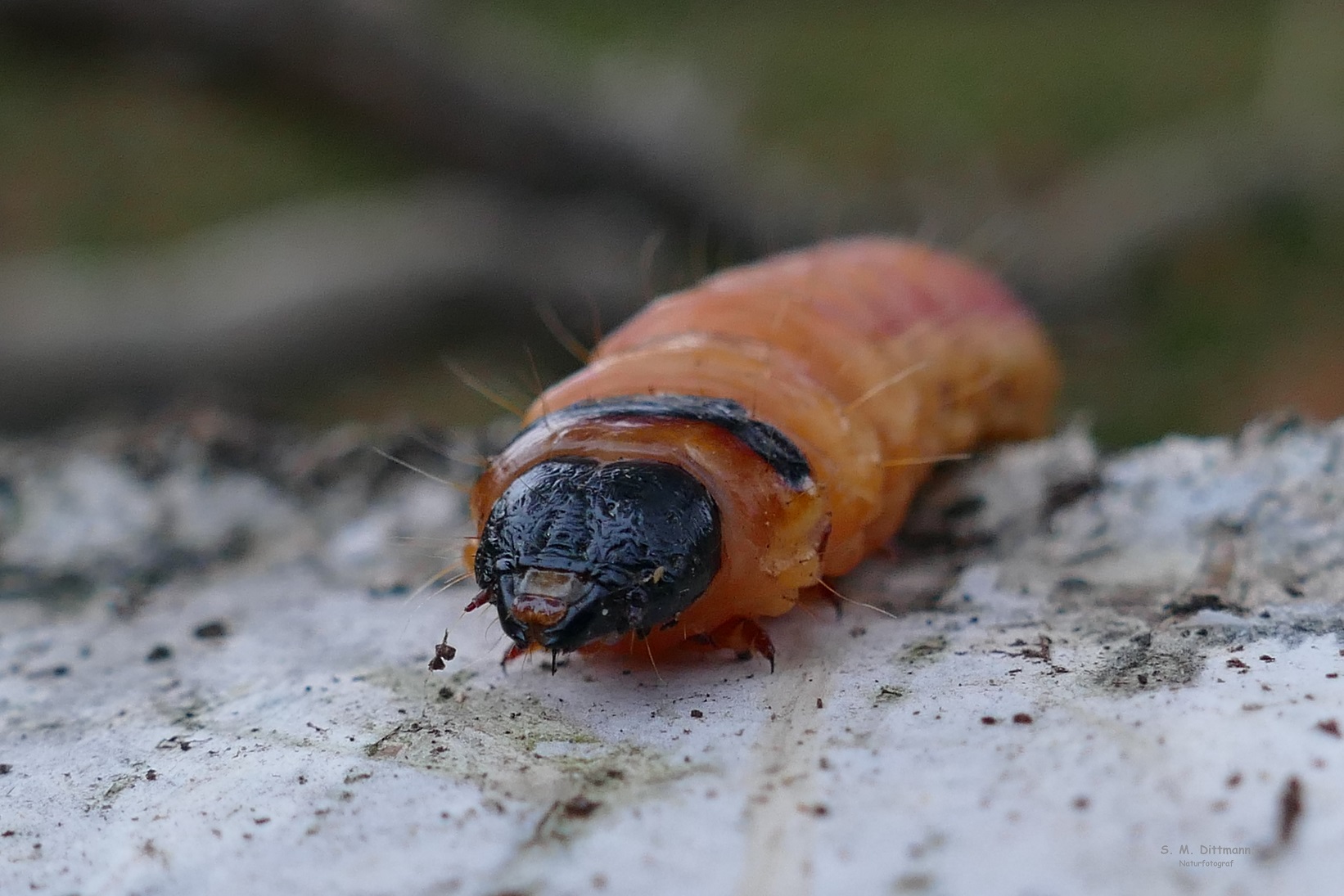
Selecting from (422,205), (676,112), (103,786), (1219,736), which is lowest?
(103,786)

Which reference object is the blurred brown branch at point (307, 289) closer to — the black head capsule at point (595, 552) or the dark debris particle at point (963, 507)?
the dark debris particle at point (963, 507)

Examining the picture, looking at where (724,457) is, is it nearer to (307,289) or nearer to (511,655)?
(511,655)

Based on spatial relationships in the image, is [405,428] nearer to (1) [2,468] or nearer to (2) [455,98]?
(1) [2,468]

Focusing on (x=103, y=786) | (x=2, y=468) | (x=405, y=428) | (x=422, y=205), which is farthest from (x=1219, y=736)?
(x=422, y=205)

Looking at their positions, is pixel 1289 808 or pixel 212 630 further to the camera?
pixel 212 630

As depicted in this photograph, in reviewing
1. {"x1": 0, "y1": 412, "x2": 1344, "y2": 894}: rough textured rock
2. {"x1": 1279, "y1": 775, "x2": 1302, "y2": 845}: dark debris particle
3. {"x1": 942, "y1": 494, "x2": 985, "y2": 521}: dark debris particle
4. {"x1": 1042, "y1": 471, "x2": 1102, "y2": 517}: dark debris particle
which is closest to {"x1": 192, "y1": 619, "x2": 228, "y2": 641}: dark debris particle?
{"x1": 0, "y1": 412, "x2": 1344, "y2": 894}: rough textured rock

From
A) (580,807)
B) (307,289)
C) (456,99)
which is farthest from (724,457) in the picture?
(307,289)
